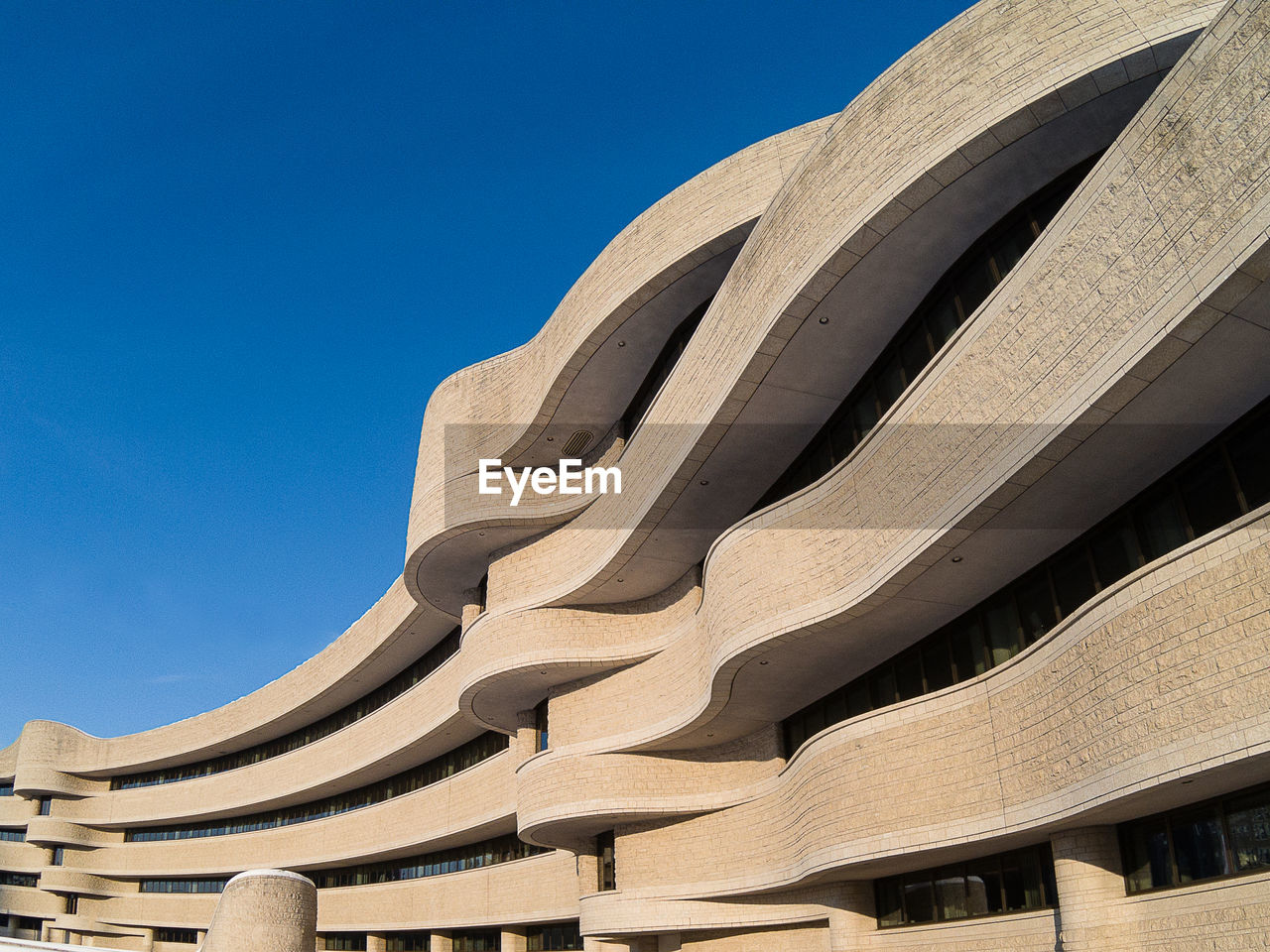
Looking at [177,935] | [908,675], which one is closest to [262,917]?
[908,675]

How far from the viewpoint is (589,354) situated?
23062mm

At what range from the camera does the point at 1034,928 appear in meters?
14.3

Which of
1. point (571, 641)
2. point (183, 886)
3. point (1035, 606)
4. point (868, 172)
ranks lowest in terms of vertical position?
point (1035, 606)

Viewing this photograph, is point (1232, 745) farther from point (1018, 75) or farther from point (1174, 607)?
point (1018, 75)

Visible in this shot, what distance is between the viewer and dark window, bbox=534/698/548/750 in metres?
27.1

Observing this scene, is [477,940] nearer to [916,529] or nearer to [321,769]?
[321,769]

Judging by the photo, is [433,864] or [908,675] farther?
[433,864]

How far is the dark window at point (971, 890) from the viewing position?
48.2ft

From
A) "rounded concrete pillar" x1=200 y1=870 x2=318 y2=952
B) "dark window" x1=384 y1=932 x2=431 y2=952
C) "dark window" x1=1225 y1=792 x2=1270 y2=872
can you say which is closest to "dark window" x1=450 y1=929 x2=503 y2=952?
"dark window" x1=384 y1=932 x2=431 y2=952

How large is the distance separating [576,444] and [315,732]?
3132 centimetres

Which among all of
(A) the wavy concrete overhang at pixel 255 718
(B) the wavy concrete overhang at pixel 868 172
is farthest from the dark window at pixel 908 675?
(A) the wavy concrete overhang at pixel 255 718

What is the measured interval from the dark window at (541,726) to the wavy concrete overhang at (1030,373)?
31.3 feet

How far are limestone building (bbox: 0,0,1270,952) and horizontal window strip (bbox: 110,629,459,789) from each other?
8.34m

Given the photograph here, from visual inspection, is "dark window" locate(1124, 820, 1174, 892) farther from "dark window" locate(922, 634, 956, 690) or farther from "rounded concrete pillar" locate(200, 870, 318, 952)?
"rounded concrete pillar" locate(200, 870, 318, 952)
